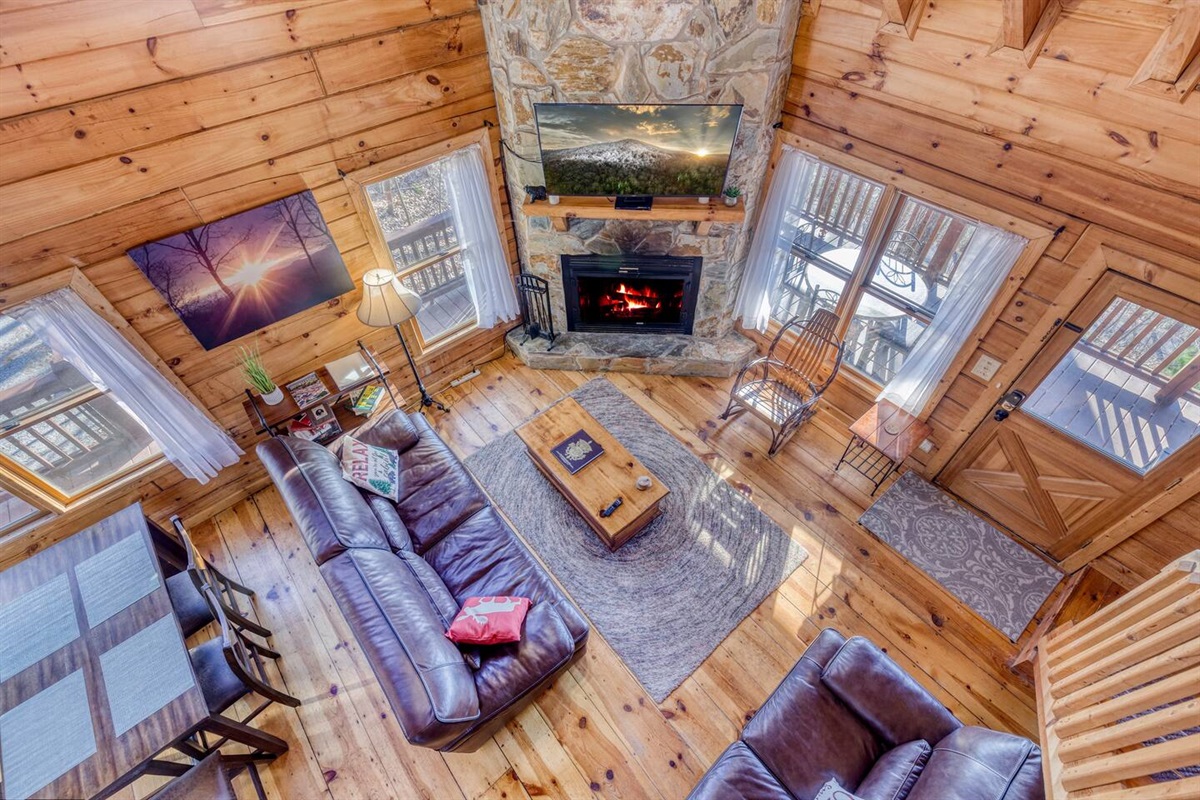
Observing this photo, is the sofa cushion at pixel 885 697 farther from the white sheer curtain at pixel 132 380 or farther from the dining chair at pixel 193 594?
the white sheer curtain at pixel 132 380

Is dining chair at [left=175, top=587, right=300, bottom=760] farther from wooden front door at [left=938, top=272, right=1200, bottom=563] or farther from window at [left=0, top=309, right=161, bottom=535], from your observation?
wooden front door at [left=938, top=272, right=1200, bottom=563]

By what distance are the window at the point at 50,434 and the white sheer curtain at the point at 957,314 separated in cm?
532

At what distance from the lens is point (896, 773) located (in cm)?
215

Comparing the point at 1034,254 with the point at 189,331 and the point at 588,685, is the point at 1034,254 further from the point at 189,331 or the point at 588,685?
the point at 189,331

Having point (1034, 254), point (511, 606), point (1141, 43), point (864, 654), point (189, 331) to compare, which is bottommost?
point (864, 654)

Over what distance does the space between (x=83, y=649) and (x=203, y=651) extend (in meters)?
0.50

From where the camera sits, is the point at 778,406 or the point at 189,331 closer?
the point at 189,331

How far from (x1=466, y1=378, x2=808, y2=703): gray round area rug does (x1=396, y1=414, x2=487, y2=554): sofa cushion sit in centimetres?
55

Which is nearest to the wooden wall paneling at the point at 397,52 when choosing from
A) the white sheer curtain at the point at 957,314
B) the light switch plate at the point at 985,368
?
the white sheer curtain at the point at 957,314

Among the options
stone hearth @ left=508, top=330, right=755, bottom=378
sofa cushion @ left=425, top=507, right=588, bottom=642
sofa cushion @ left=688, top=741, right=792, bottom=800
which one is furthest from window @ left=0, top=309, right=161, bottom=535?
sofa cushion @ left=688, top=741, right=792, bottom=800

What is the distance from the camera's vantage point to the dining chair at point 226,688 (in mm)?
2287

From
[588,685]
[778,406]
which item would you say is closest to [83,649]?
[588,685]

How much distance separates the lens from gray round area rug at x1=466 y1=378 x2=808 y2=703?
3.21m

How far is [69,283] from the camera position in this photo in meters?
Answer: 2.68
